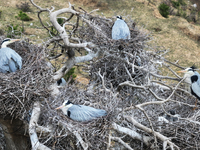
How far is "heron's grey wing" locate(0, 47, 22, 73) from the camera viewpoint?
3932mm

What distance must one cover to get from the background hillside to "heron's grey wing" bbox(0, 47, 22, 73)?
602cm

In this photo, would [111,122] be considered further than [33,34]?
No

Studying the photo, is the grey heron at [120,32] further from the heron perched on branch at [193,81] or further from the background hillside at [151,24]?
the background hillside at [151,24]

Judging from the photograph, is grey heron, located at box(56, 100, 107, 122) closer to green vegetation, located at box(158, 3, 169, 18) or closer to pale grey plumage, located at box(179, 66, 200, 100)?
pale grey plumage, located at box(179, 66, 200, 100)

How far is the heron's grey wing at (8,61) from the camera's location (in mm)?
3932

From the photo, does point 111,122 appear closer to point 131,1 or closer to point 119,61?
point 119,61

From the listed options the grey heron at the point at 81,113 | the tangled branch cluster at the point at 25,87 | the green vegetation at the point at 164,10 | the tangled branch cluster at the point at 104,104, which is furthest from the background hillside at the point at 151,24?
the grey heron at the point at 81,113

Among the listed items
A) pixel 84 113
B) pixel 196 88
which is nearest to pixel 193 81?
pixel 196 88

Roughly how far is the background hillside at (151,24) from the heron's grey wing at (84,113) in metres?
6.98

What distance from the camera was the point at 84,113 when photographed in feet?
10.9

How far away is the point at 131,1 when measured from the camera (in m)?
14.8

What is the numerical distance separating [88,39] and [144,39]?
113cm

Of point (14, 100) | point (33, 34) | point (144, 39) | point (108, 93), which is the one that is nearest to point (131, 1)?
point (33, 34)

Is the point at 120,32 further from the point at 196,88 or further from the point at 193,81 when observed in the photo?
the point at 196,88
